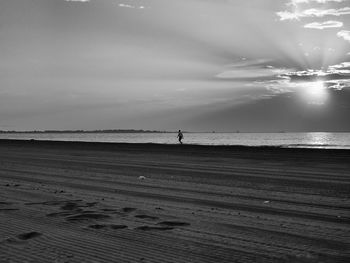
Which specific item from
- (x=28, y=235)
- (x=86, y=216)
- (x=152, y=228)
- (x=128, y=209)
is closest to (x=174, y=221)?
(x=152, y=228)

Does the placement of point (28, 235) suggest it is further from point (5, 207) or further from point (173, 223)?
point (5, 207)

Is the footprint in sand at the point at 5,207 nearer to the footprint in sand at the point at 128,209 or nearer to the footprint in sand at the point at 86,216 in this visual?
the footprint in sand at the point at 86,216

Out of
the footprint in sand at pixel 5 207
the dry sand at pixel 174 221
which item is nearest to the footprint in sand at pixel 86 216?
the dry sand at pixel 174 221

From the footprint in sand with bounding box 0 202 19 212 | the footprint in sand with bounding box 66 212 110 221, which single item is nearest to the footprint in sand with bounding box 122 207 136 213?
the footprint in sand with bounding box 66 212 110 221

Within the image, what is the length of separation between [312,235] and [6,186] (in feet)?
27.6

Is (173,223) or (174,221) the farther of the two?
(174,221)

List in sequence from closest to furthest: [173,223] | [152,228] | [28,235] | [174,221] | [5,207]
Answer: [28,235] < [152,228] < [173,223] < [174,221] < [5,207]

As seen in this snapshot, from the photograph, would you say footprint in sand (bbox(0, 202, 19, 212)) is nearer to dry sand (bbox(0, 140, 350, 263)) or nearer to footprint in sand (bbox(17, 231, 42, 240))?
dry sand (bbox(0, 140, 350, 263))

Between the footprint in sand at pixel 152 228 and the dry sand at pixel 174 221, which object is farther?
the footprint in sand at pixel 152 228

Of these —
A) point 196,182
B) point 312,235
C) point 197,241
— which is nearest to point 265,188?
point 196,182

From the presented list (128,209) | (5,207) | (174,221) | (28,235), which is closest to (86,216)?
(128,209)

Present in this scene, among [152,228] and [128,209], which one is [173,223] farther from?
[128,209]

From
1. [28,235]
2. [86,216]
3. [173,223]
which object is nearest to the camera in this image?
[28,235]

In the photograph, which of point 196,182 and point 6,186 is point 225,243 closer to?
point 196,182
